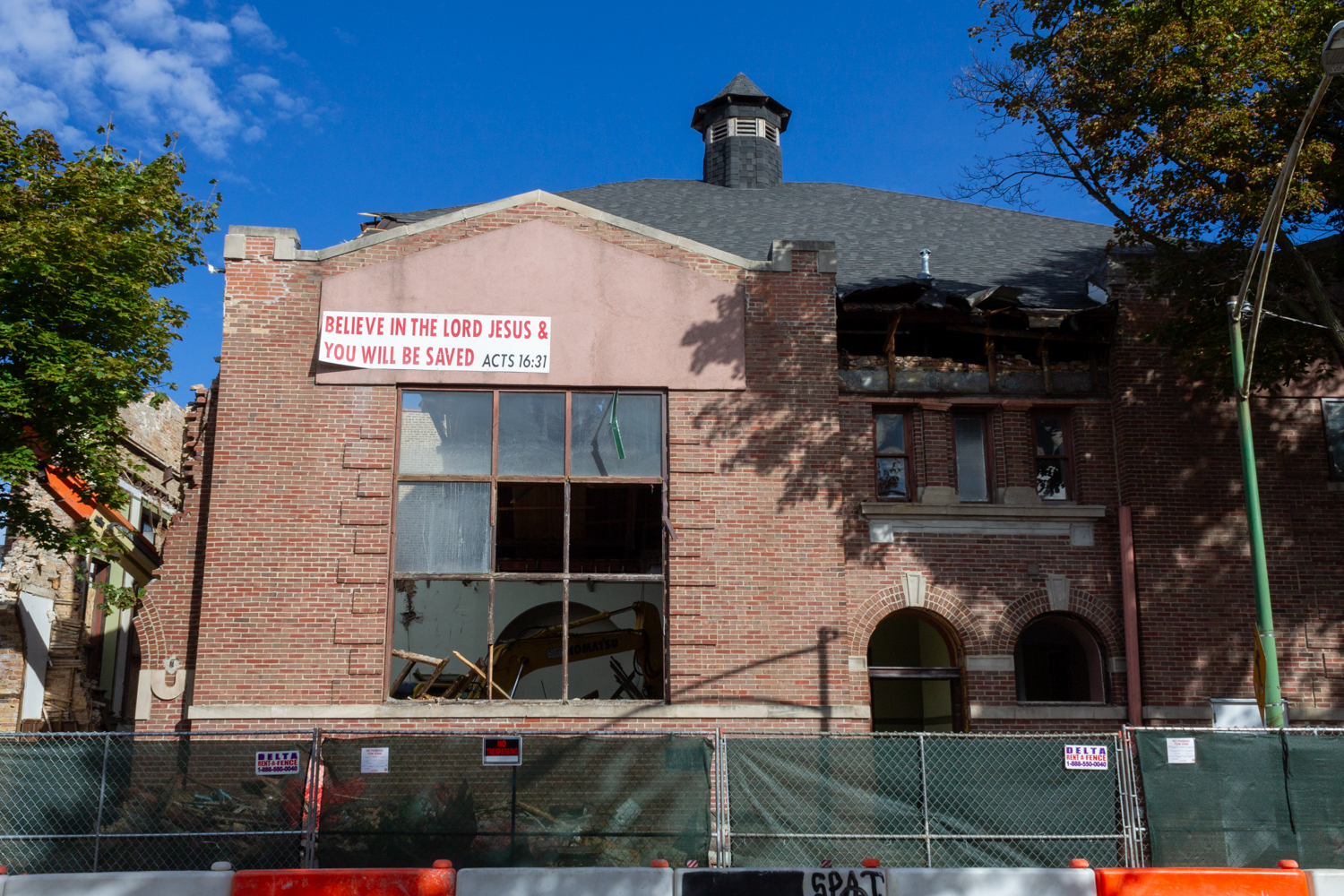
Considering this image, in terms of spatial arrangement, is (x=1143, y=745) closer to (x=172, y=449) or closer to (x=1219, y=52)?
(x=1219, y=52)

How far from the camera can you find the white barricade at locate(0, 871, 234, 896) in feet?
28.3

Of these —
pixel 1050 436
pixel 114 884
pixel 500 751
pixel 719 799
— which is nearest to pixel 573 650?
pixel 500 751

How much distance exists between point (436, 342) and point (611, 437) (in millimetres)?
2963

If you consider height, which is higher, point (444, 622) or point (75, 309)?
point (75, 309)

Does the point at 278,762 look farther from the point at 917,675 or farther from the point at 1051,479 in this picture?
the point at 1051,479

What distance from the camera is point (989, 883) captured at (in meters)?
9.04

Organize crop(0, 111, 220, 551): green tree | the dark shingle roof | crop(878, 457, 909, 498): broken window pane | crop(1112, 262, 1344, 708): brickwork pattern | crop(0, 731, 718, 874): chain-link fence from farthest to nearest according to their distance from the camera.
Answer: the dark shingle roof → crop(878, 457, 909, 498): broken window pane → crop(1112, 262, 1344, 708): brickwork pattern → crop(0, 111, 220, 551): green tree → crop(0, 731, 718, 874): chain-link fence

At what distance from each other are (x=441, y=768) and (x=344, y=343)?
7345 mm

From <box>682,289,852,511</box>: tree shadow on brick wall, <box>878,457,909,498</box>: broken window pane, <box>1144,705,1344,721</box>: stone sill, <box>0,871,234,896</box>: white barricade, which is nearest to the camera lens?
<box>0,871,234,896</box>: white barricade

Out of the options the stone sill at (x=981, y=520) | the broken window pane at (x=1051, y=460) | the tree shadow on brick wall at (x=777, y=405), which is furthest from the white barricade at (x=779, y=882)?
the broken window pane at (x=1051, y=460)

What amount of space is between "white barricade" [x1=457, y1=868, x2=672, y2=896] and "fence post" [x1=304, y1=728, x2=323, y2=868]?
225 centimetres

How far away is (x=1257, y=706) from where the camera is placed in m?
13.3

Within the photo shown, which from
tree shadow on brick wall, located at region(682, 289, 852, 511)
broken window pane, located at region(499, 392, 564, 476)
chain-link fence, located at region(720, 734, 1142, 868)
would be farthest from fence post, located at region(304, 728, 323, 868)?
tree shadow on brick wall, located at region(682, 289, 852, 511)

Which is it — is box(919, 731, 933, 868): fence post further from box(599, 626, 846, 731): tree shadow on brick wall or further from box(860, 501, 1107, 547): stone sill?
box(860, 501, 1107, 547): stone sill
